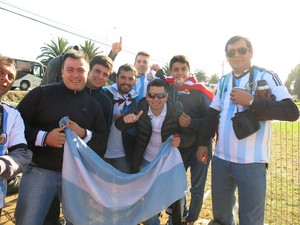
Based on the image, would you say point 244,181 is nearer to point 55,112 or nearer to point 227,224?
point 227,224

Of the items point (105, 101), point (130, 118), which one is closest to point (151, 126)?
point (130, 118)

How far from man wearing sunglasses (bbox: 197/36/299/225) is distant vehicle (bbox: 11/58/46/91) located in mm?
27839

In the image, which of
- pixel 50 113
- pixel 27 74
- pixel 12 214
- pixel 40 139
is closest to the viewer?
pixel 40 139

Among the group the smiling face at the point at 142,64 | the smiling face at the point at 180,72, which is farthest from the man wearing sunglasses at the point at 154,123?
the smiling face at the point at 142,64

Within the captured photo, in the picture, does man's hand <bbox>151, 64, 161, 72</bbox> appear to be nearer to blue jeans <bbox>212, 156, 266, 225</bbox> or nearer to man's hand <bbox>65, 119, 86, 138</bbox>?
blue jeans <bbox>212, 156, 266, 225</bbox>

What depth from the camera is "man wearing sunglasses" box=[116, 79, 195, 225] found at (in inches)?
134

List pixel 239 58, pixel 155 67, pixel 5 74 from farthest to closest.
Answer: pixel 155 67 → pixel 239 58 → pixel 5 74

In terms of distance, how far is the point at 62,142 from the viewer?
267 cm

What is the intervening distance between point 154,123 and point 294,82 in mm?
73263

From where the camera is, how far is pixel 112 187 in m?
3.00

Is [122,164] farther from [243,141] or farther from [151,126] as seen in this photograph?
[243,141]

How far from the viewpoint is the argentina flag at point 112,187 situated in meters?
2.78

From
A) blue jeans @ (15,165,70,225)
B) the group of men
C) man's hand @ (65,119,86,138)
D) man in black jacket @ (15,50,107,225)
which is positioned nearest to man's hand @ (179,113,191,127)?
the group of men

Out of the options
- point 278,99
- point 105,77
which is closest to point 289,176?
point 278,99
